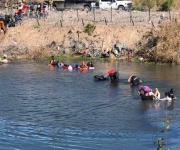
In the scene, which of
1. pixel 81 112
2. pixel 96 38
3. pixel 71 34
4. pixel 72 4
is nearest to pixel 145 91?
pixel 81 112

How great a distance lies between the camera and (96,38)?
7725 cm

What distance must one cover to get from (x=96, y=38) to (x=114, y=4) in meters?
16.2

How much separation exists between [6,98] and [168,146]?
17.5m

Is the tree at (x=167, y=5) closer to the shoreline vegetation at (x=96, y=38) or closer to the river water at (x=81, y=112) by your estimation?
→ the shoreline vegetation at (x=96, y=38)

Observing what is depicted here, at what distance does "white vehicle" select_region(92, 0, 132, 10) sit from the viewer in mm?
91381

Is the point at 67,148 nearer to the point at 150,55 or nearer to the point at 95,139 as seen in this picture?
the point at 95,139

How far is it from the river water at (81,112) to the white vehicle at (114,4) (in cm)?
2665

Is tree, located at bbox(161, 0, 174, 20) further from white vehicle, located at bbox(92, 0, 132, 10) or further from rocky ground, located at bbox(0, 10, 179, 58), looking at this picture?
rocky ground, located at bbox(0, 10, 179, 58)

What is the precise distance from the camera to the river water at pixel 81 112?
38.1 meters

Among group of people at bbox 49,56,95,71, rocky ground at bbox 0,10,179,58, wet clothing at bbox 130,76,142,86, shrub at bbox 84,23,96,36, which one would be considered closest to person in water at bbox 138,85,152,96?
wet clothing at bbox 130,76,142,86

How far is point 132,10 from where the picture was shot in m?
88.3

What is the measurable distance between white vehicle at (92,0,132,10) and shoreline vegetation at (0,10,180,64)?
8.87 m

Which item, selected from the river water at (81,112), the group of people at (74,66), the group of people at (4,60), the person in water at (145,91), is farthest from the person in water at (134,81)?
the group of people at (4,60)

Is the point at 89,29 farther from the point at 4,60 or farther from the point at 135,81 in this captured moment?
the point at 135,81
